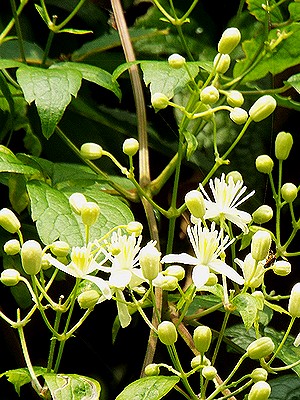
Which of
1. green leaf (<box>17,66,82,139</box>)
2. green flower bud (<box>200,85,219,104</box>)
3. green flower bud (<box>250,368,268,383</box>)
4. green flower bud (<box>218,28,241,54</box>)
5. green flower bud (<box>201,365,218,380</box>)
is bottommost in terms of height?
green flower bud (<box>250,368,268,383</box>)

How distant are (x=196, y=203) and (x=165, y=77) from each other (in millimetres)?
264

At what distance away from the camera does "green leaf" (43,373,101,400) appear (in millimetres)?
896

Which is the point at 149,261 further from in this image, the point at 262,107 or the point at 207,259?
the point at 262,107

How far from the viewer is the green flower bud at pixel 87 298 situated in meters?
0.93

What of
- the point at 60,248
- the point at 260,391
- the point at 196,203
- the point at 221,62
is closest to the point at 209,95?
the point at 221,62

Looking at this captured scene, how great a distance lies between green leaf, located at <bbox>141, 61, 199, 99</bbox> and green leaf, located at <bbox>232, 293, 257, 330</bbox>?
1.10 feet

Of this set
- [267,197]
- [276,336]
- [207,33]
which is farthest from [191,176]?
[276,336]

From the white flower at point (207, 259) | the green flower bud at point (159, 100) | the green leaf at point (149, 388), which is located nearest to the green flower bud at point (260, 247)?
the white flower at point (207, 259)

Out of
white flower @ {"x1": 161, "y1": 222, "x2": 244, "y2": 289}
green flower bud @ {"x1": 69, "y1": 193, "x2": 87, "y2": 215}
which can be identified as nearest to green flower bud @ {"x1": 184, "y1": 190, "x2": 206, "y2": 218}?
white flower @ {"x1": 161, "y1": 222, "x2": 244, "y2": 289}

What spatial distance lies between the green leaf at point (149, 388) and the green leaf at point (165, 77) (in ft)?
1.35

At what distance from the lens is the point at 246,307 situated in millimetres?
938

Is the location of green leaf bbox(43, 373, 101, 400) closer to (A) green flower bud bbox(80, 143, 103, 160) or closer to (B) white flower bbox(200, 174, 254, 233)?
(B) white flower bbox(200, 174, 254, 233)

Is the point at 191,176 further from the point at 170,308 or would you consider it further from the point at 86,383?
the point at 86,383

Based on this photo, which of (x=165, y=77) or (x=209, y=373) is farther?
(x=165, y=77)
